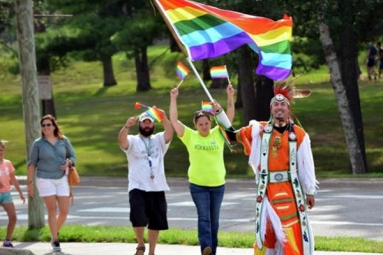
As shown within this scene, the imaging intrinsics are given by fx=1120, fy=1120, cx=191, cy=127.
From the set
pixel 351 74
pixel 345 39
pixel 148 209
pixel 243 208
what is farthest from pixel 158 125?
pixel 148 209

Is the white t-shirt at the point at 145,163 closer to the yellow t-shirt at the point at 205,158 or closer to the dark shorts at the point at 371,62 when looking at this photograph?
the yellow t-shirt at the point at 205,158

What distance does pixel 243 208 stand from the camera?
18.8 meters

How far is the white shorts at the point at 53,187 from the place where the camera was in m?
13.5

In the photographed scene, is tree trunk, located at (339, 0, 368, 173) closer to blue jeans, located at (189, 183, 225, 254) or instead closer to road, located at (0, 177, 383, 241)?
road, located at (0, 177, 383, 241)

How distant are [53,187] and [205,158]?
2484 millimetres

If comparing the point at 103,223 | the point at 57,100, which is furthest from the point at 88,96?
the point at 103,223

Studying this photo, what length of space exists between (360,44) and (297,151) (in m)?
24.6

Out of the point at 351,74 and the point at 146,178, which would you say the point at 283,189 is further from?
the point at 351,74

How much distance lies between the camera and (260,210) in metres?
9.66

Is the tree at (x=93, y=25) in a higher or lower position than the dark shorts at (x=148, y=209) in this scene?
higher

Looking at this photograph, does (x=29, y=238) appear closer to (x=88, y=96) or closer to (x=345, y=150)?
(x=345, y=150)

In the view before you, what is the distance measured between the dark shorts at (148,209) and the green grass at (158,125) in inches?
449

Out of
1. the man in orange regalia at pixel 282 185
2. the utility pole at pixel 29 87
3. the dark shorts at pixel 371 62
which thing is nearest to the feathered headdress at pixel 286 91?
the man in orange regalia at pixel 282 185

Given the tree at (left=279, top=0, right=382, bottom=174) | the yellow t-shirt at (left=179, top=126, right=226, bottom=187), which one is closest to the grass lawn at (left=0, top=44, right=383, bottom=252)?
the tree at (left=279, top=0, right=382, bottom=174)
